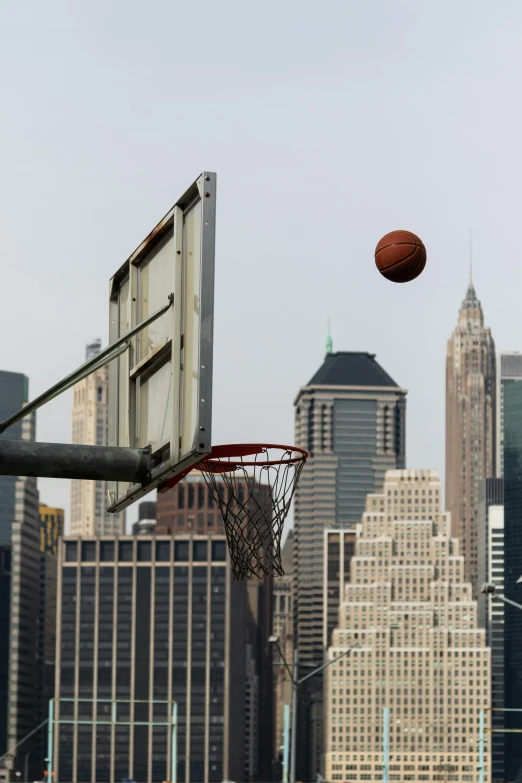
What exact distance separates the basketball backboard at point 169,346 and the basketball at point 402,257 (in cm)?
252

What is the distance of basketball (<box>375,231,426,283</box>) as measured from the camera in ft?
48.9

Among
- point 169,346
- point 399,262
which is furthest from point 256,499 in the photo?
point 169,346

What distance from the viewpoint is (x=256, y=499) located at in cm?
1708

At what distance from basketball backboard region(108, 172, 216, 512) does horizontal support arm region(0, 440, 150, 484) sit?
0.38m

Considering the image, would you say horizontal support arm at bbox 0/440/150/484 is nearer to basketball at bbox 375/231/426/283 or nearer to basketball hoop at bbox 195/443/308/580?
basketball hoop at bbox 195/443/308/580

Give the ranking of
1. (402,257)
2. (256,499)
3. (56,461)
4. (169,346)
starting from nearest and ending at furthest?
(56,461) < (169,346) < (402,257) < (256,499)

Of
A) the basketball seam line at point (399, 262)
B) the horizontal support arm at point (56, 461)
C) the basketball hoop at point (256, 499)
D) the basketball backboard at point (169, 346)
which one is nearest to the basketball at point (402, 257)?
the basketball seam line at point (399, 262)

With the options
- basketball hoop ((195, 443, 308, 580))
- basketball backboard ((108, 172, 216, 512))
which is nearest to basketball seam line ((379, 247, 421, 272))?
basketball hoop ((195, 443, 308, 580))

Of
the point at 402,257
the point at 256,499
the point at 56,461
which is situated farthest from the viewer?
the point at 256,499

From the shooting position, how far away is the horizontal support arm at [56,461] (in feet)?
38.9

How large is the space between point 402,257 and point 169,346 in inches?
133

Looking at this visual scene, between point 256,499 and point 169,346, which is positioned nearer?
point 169,346

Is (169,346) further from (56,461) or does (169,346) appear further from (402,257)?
(402,257)

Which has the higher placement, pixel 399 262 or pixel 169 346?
pixel 399 262
